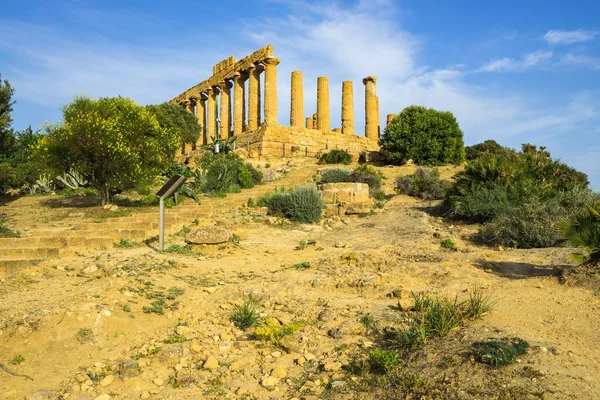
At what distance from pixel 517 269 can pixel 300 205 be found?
8535 millimetres

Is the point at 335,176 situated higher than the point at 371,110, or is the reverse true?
the point at 371,110

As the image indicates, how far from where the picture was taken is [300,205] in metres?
15.6

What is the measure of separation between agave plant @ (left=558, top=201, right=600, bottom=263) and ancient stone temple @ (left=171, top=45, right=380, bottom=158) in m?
27.8

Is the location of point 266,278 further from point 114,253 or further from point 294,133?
point 294,133

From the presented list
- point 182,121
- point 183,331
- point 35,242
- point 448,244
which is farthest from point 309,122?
point 183,331

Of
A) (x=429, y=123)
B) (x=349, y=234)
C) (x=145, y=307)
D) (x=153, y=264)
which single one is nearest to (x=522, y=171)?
(x=349, y=234)

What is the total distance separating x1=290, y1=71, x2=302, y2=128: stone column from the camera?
3762cm

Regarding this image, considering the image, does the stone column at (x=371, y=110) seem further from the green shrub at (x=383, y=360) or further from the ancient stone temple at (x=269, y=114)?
the green shrub at (x=383, y=360)

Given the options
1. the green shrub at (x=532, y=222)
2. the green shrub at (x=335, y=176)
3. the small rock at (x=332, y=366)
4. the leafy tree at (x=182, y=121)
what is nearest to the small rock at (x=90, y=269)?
the small rock at (x=332, y=366)

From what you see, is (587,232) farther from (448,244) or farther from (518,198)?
(518,198)

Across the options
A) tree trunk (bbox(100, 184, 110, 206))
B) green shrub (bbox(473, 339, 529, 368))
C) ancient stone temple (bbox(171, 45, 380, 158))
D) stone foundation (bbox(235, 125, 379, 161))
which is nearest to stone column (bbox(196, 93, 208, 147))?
ancient stone temple (bbox(171, 45, 380, 158))

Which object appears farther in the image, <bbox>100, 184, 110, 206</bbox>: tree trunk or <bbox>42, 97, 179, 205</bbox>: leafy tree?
<bbox>100, 184, 110, 206</bbox>: tree trunk

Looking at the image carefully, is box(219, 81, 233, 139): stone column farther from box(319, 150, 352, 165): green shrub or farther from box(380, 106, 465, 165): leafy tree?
box(380, 106, 465, 165): leafy tree

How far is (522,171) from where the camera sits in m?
14.4
